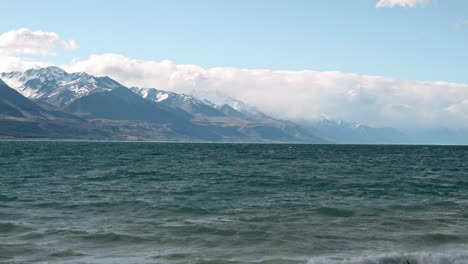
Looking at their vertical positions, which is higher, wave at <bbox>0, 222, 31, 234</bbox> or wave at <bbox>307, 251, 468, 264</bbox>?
wave at <bbox>307, 251, 468, 264</bbox>

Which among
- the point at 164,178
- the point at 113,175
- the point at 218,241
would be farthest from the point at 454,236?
the point at 113,175

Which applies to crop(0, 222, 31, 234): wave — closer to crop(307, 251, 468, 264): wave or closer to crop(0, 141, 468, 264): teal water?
crop(0, 141, 468, 264): teal water

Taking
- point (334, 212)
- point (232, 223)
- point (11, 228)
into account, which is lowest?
point (11, 228)

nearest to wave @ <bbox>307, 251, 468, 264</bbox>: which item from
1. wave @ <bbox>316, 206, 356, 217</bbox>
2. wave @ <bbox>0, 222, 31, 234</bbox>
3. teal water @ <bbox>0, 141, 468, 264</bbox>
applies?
teal water @ <bbox>0, 141, 468, 264</bbox>

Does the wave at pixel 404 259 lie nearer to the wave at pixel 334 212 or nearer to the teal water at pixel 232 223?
the teal water at pixel 232 223

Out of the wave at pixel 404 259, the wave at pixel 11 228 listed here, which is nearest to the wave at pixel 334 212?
the wave at pixel 404 259

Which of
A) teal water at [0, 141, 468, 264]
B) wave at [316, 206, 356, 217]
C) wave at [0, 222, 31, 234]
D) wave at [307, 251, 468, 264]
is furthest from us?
wave at [316, 206, 356, 217]

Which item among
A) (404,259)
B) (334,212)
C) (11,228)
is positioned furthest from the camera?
(334,212)

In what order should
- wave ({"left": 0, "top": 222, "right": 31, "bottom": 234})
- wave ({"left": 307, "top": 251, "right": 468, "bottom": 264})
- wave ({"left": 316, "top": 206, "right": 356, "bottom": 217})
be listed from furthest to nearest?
wave ({"left": 316, "top": 206, "right": 356, "bottom": 217})
wave ({"left": 0, "top": 222, "right": 31, "bottom": 234})
wave ({"left": 307, "top": 251, "right": 468, "bottom": 264})

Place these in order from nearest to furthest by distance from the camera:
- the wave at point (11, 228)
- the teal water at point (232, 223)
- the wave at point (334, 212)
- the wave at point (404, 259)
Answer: the wave at point (404, 259), the teal water at point (232, 223), the wave at point (11, 228), the wave at point (334, 212)

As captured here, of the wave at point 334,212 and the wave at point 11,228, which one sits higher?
the wave at point 334,212

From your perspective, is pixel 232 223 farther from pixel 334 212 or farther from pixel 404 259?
pixel 404 259

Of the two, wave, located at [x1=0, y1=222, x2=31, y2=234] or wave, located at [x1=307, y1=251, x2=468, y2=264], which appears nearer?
wave, located at [x1=307, y1=251, x2=468, y2=264]

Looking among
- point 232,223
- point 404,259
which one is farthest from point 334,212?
point 404,259
